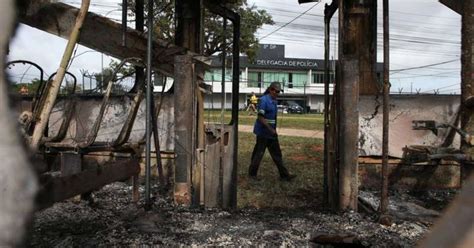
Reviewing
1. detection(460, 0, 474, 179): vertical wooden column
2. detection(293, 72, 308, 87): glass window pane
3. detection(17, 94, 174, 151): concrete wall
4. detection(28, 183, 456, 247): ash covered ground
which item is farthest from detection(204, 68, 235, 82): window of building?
detection(293, 72, 308, 87): glass window pane

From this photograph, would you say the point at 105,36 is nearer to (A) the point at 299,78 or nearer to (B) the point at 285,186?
(B) the point at 285,186

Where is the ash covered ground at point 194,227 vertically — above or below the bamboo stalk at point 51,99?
below

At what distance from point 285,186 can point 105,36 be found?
→ 4.62 m

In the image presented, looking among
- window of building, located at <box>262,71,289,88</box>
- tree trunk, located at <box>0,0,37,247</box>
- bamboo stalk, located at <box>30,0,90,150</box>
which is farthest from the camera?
window of building, located at <box>262,71,289,88</box>

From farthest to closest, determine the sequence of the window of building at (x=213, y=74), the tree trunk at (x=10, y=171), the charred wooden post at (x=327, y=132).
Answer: the window of building at (x=213, y=74), the charred wooden post at (x=327, y=132), the tree trunk at (x=10, y=171)

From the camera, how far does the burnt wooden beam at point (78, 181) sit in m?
2.59

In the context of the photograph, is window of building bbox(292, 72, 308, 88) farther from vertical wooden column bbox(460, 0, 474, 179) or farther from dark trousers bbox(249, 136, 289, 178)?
vertical wooden column bbox(460, 0, 474, 179)

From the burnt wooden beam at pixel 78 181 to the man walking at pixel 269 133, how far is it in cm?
469

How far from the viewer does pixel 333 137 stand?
6.58 meters

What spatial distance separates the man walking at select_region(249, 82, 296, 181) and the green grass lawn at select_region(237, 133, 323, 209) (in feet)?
1.06

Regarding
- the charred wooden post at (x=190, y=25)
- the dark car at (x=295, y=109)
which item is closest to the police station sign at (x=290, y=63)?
the dark car at (x=295, y=109)

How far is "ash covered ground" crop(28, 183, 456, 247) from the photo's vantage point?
431cm

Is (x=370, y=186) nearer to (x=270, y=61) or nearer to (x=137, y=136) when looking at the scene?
(x=137, y=136)

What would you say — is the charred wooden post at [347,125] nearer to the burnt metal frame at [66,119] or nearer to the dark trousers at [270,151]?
the burnt metal frame at [66,119]
